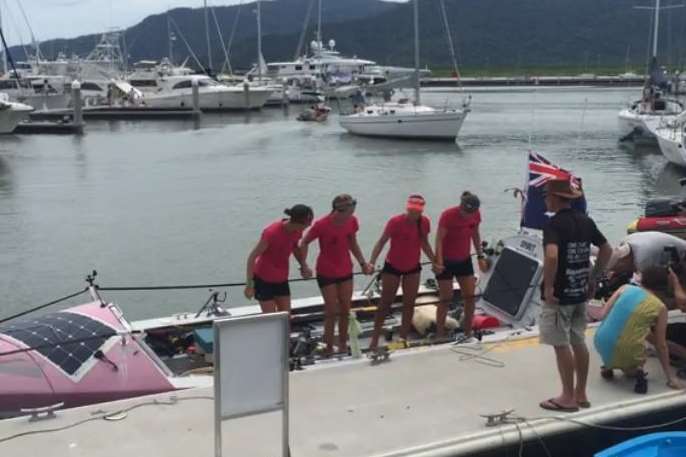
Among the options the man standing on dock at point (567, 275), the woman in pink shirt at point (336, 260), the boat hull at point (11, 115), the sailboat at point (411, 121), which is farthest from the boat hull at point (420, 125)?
the man standing on dock at point (567, 275)

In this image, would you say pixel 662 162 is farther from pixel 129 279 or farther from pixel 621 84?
pixel 621 84

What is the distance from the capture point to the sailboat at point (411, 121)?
142ft

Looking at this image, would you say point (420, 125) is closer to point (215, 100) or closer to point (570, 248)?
point (215, 100)

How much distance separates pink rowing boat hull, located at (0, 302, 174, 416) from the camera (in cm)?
690

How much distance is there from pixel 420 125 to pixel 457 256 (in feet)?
116

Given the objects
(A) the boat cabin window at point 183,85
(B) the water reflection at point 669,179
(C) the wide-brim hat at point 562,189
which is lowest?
(B) the water reflection at point 669,179

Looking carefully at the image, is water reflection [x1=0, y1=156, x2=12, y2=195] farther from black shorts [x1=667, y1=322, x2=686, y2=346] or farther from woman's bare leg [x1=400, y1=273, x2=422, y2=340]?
black shorts [x1=667, y1=322, x2=686, y2=346]

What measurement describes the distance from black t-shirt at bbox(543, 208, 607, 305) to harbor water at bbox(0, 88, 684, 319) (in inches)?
317

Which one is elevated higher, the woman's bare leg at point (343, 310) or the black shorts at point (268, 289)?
the black shorts at point (268, 289)

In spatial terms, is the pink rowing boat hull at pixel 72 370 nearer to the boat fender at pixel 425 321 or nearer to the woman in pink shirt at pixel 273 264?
the woman in pink shirt at pixel 273 264

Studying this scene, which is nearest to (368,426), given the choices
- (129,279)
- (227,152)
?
(129,279)

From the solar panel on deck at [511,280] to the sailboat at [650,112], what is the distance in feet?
108

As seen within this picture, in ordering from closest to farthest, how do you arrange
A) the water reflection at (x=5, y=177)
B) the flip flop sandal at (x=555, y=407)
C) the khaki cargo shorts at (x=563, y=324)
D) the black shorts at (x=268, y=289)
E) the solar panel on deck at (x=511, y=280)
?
the khaki cargo shorts at (x=563, y=324) → the flip flop sandal at (x=555, y=407) → the black shorts at (x=268, y=289) → the solar panel on deck at (x=511, y=280) → the water reflection at (x=5, y=177)

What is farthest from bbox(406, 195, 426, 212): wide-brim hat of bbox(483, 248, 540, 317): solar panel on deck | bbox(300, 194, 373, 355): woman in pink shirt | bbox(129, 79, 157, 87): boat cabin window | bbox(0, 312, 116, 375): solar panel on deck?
bbox(129, 79, 157, 87): boat cabin window
